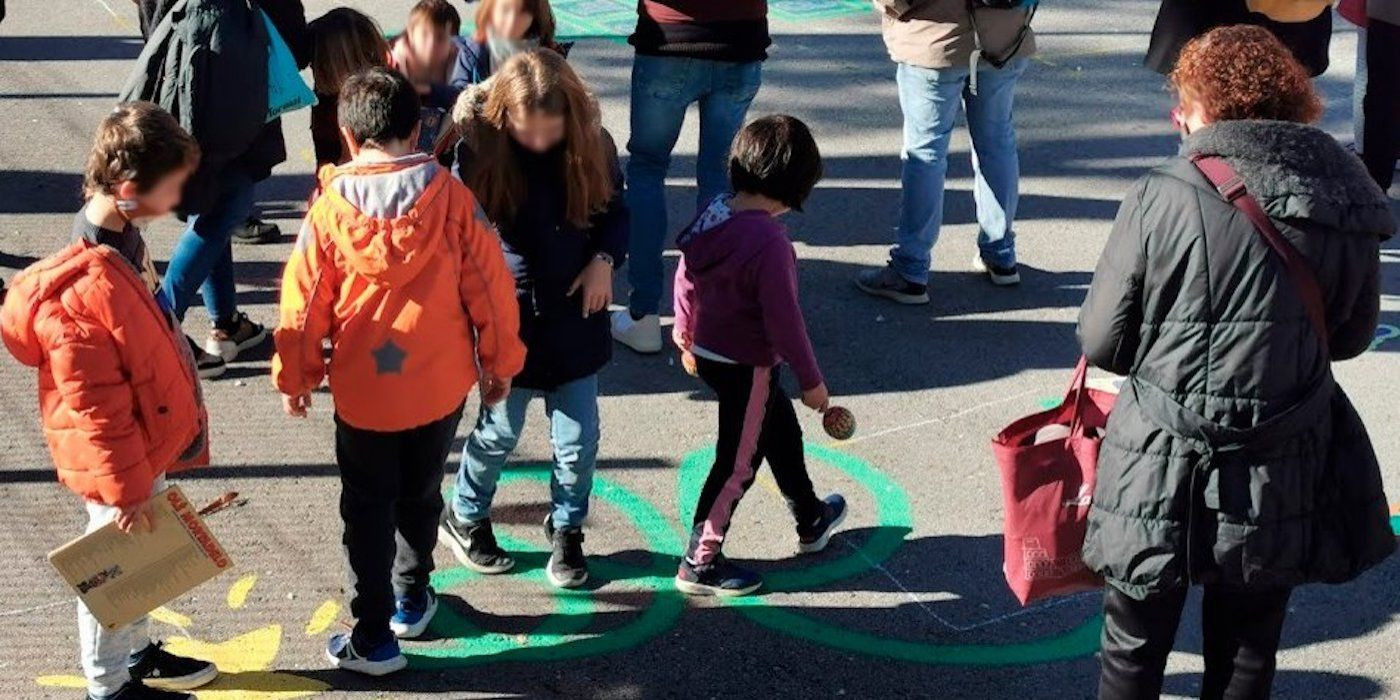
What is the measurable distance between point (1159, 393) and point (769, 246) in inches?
47.8

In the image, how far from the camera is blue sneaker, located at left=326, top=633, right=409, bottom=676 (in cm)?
405

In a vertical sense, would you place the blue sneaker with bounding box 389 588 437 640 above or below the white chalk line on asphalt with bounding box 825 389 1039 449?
above

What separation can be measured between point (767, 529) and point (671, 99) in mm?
1782

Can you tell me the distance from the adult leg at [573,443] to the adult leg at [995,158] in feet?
8.34

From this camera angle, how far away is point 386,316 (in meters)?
3.71

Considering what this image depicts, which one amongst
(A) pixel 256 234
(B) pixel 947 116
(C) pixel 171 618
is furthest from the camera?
(A) pixel 256 234

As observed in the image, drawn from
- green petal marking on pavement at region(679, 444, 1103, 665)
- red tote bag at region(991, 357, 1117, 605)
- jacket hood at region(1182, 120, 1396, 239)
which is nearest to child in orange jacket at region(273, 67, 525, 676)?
green petal marking on pavement at region(679, 444, 1103, 665)

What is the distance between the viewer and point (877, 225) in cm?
725

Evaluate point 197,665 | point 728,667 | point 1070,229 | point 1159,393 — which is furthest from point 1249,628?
point 1070,229

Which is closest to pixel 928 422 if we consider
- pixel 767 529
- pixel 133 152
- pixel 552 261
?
pixel 767 529

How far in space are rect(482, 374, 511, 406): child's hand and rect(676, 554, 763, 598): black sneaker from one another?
83cm

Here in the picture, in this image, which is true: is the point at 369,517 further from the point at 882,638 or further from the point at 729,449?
the point at 882,638

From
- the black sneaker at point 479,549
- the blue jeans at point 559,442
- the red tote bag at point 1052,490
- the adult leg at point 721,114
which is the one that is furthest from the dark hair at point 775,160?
the adult leg at point 721,114

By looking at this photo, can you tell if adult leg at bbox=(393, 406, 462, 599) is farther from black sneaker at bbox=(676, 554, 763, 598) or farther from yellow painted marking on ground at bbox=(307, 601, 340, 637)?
black sneaker at bbox=(676, 554, 763, 598)
